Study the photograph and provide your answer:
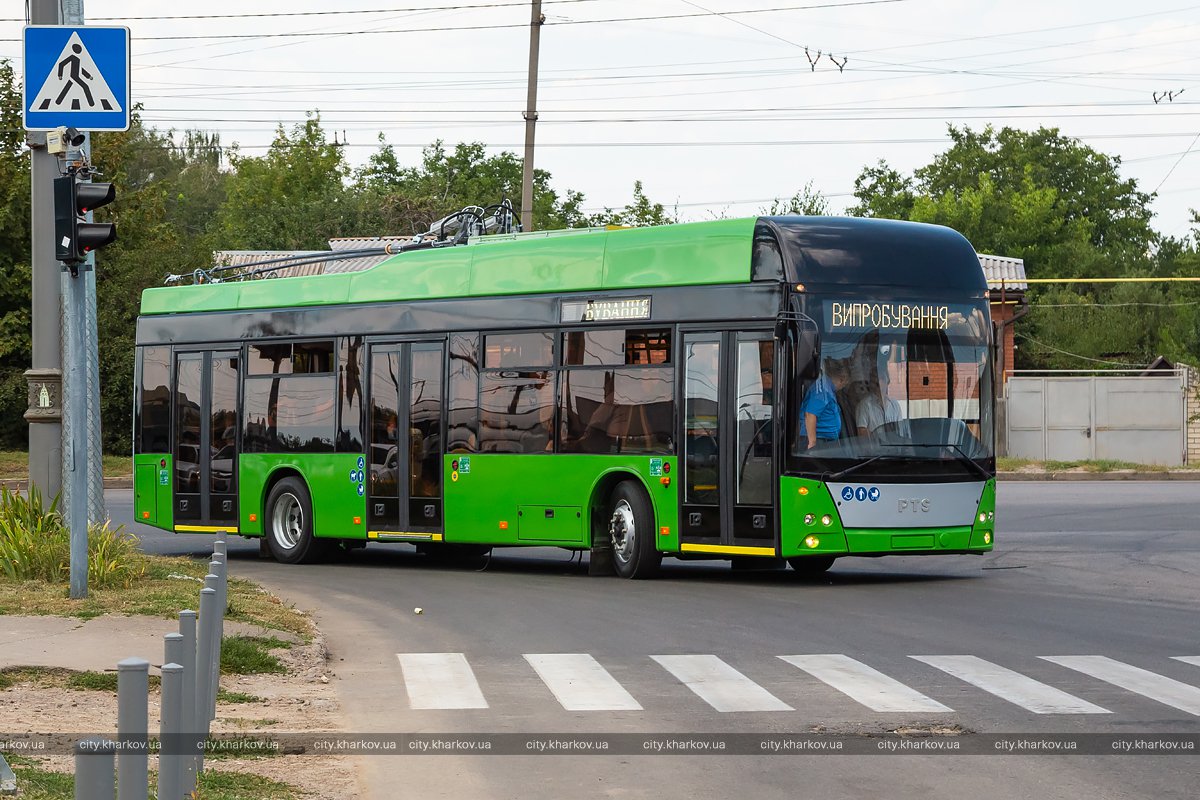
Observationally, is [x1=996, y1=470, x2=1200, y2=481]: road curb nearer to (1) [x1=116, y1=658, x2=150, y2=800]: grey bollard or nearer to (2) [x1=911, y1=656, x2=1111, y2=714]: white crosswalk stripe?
(2) [x1=911, y1=656, x2=1111, y2=714]: white crosswalk stripe

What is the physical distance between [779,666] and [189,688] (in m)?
5.45

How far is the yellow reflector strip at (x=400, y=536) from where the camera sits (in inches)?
797

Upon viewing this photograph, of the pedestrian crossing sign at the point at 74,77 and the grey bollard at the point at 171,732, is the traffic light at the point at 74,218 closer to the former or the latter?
the pedestrian crossing sign at the point at 74,77

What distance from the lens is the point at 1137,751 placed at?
8.55 meters

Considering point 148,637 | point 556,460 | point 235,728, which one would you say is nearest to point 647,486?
point 556,460

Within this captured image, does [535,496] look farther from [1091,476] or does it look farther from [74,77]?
[1091,476]

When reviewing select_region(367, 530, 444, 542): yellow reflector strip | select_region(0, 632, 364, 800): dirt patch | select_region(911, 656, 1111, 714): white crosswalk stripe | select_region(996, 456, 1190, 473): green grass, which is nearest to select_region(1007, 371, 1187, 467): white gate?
select_region(996, 456, 1190, 473): green grass

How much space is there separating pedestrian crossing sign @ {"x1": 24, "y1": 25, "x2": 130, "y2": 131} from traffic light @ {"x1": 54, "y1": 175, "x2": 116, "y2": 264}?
18.2 inches

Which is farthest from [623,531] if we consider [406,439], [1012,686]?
[1012,686]

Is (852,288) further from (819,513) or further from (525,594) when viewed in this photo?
(525,594)

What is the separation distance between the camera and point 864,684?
10.8 meters

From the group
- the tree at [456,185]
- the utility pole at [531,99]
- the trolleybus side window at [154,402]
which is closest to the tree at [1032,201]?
the tree at [456,185]

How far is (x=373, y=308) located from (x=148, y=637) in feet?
Result: 30.8

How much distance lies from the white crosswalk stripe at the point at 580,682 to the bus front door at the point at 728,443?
15.4ft
